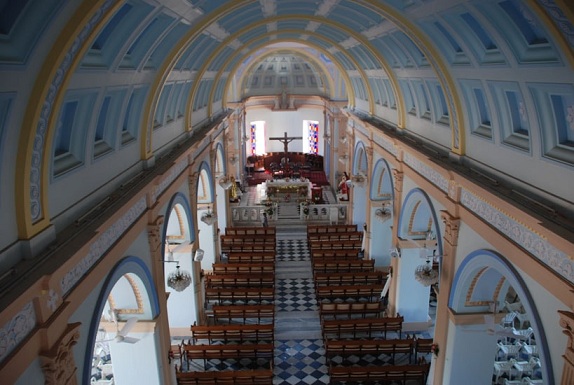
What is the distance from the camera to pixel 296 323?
16.2 meters

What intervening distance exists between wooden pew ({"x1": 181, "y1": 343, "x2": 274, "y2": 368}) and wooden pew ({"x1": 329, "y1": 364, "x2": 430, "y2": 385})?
2151 mm

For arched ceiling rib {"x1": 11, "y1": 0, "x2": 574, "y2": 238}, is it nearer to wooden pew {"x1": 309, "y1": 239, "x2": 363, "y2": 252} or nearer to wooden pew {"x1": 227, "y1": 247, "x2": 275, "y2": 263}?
wooden pew {"x1": 309, "y1": 239, "x2": 363, "y2": 252}

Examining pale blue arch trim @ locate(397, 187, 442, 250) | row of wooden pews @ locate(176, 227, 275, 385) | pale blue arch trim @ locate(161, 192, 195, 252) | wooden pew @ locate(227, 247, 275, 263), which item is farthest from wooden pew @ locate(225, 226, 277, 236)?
pale blue arch trim @ locate(397, 187, 442, 250)

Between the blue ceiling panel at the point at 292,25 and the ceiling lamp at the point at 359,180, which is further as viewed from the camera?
the ceiling lamp at the point at 359,180

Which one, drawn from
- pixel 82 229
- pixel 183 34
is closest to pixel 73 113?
pixel 82 229

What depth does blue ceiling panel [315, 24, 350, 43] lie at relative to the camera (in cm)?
1736

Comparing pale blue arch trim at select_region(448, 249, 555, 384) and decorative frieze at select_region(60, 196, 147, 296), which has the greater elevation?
decorative frieze at select_region(60, 196, 147, 296)

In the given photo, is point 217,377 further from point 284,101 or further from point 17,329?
point 284,101

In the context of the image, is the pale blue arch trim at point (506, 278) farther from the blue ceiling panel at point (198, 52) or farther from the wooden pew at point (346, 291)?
the blue ceiling panel at point (198, 52)

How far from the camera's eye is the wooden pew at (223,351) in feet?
43.9

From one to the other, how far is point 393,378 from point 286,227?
46.2ft

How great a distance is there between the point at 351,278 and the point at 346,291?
1.03m

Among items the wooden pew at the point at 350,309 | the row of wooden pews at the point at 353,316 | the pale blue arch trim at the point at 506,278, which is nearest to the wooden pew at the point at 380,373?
the row of wooden pews at the point at 353,316

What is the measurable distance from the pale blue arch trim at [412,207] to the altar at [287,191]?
13.8 m
